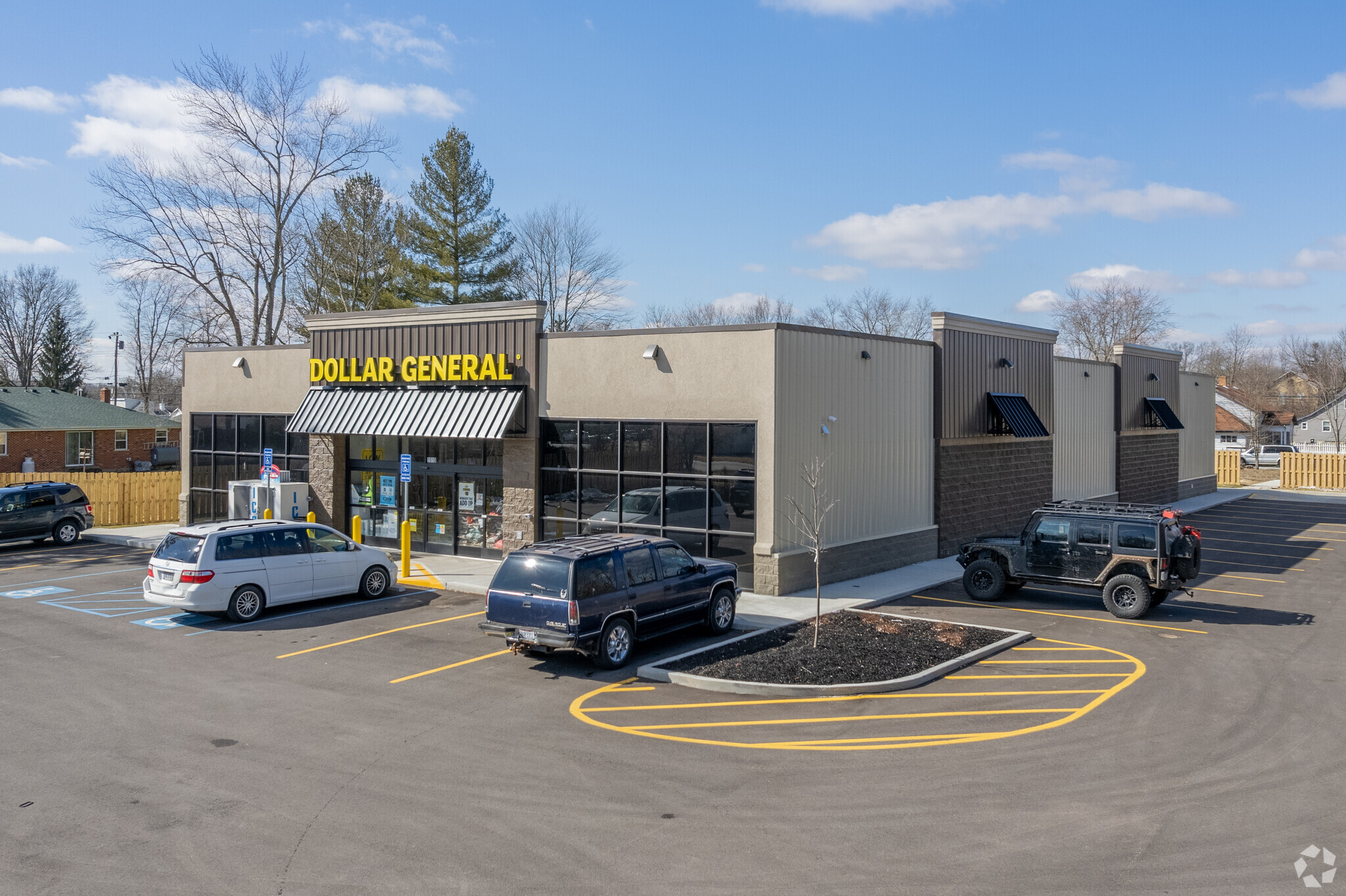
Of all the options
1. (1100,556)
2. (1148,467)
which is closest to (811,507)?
(1100,556)

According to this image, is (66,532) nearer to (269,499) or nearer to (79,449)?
(269,499)

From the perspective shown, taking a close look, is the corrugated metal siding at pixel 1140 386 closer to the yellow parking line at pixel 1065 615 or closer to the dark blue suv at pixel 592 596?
the yellow parking line at pixel 1065 615

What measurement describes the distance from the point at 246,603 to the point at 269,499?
8.43 meters

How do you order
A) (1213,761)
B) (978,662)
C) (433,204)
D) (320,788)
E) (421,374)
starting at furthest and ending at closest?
(433,204) < (421,374) < (978,662) < (1213,761) < (320,788)

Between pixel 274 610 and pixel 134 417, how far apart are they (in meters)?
38.9

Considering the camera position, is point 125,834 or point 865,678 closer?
point 125,834

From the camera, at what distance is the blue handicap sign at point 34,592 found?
1833cm

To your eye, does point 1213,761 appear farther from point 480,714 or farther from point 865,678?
point 480,714

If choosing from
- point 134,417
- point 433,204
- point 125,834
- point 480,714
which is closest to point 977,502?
point 480,714

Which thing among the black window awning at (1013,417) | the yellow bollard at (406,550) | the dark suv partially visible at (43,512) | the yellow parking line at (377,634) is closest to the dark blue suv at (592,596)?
the yellow parking line at (377,634)

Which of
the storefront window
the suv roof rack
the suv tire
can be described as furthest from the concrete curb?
the storefront window

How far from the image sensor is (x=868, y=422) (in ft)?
66.0

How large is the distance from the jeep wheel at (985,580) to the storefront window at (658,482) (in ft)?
14.0

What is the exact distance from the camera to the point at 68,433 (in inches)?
1781
